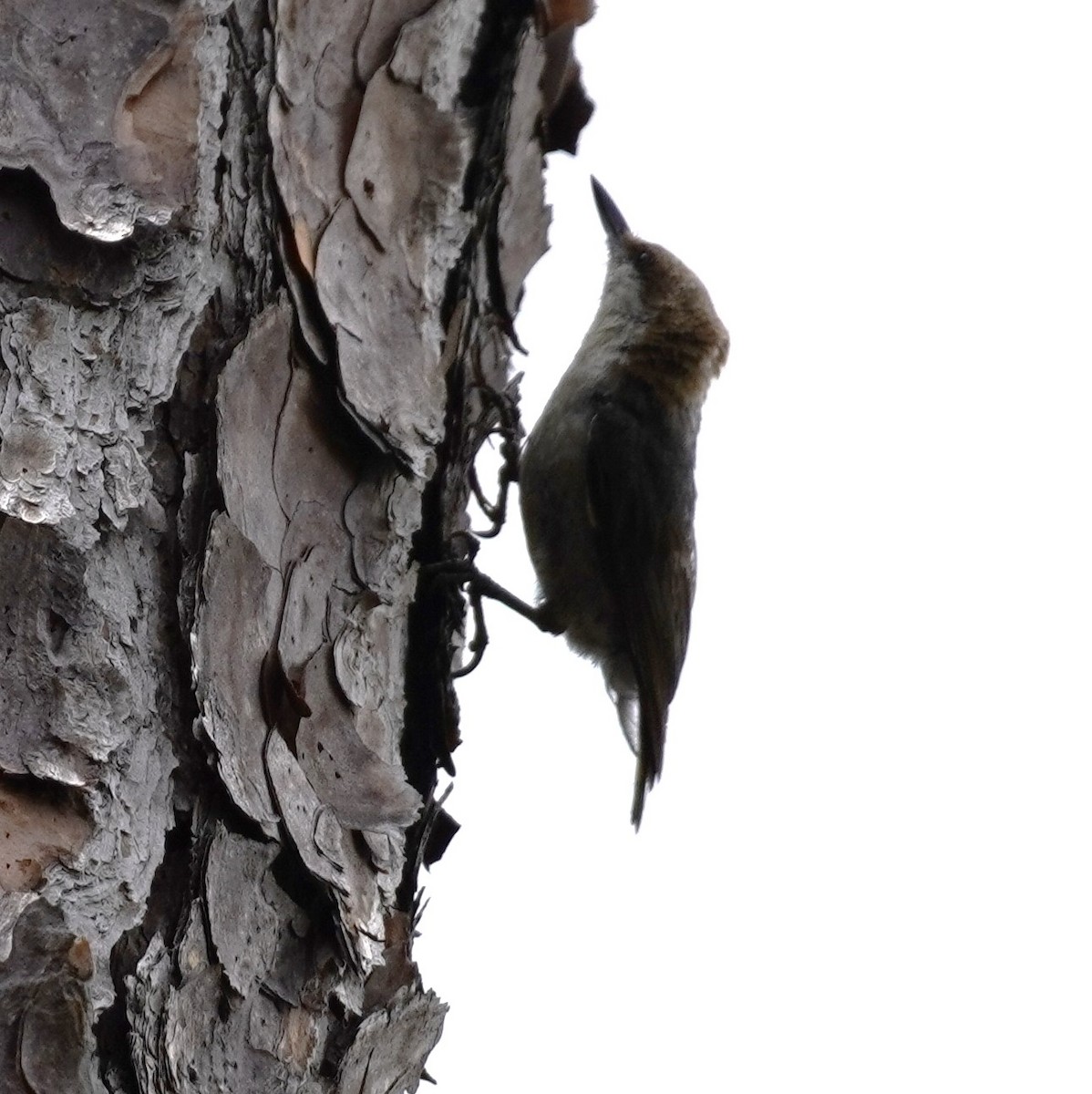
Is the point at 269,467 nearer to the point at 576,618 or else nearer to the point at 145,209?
the point at 145,209

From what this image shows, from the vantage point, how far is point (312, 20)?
7.53 feet

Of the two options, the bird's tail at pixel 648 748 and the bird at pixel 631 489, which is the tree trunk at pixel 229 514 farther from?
the bird's tail at pixel 648 748

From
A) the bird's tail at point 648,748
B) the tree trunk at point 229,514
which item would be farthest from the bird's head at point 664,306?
the tree trunk at point 229,514

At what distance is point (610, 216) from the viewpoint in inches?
173

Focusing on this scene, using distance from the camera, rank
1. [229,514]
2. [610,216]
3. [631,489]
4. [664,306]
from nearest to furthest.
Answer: [229,514], [631,489], [664,306], [610,216]

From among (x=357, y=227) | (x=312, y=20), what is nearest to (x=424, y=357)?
(x=357, y=227)

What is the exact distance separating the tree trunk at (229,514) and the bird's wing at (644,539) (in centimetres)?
120

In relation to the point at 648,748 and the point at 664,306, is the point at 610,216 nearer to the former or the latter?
the point at 664,306

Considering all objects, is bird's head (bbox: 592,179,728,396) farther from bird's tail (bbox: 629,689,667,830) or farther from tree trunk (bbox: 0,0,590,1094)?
tree trunk (bbox: 0,0,590,1094)

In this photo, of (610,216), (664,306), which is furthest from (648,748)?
(610,216)

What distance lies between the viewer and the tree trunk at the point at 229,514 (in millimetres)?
1743

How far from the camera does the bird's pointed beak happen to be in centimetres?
438

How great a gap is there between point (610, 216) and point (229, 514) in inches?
105

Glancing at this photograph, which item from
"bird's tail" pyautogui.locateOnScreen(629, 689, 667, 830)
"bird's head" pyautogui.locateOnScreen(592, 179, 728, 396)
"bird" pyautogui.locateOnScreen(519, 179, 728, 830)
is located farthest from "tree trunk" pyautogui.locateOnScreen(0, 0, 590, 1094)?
"bird's head" pyautogui.locateOnScreen(592, 179, 728, 396)
